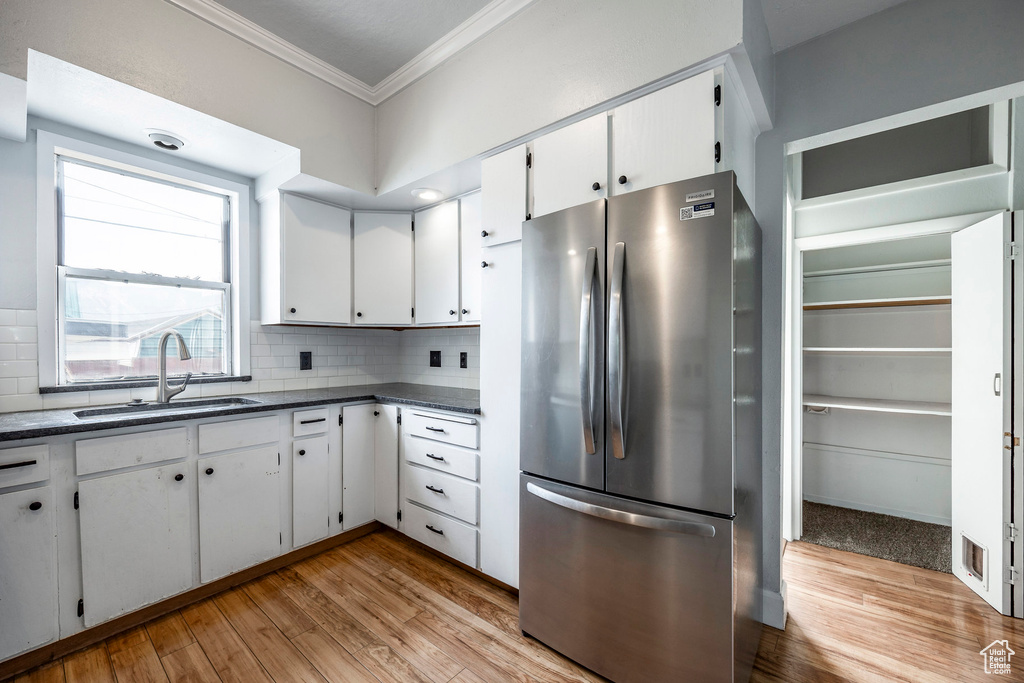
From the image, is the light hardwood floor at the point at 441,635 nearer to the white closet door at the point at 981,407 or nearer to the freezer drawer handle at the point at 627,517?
the white closet door at the point at 981,407

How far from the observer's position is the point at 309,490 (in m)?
2.60

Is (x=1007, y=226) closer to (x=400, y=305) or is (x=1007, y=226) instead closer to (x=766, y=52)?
(x=766, y=52)

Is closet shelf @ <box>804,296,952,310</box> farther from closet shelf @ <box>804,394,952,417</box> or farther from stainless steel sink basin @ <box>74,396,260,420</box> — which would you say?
stainless steel sink basin @ <box>74,396,260,420</box>

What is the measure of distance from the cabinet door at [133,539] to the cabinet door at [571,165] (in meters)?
2.23

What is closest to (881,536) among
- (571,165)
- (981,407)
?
(981,407)

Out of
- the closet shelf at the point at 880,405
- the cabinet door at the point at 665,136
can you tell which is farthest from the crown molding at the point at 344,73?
the closet shelf at the point at 880,405

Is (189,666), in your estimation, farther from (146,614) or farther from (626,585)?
(626,585)

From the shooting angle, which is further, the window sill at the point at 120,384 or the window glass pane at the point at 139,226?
the window glass pane at the point at 139,226

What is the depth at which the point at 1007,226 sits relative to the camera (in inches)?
79.2

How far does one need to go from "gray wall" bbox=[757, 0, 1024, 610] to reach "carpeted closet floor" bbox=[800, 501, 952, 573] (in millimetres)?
1296

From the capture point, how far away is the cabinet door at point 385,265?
3152mm

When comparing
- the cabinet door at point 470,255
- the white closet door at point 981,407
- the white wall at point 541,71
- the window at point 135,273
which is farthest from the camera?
the cabinet door at point 470,255

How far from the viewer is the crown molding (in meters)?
2.11

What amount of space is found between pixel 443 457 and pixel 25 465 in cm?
174
